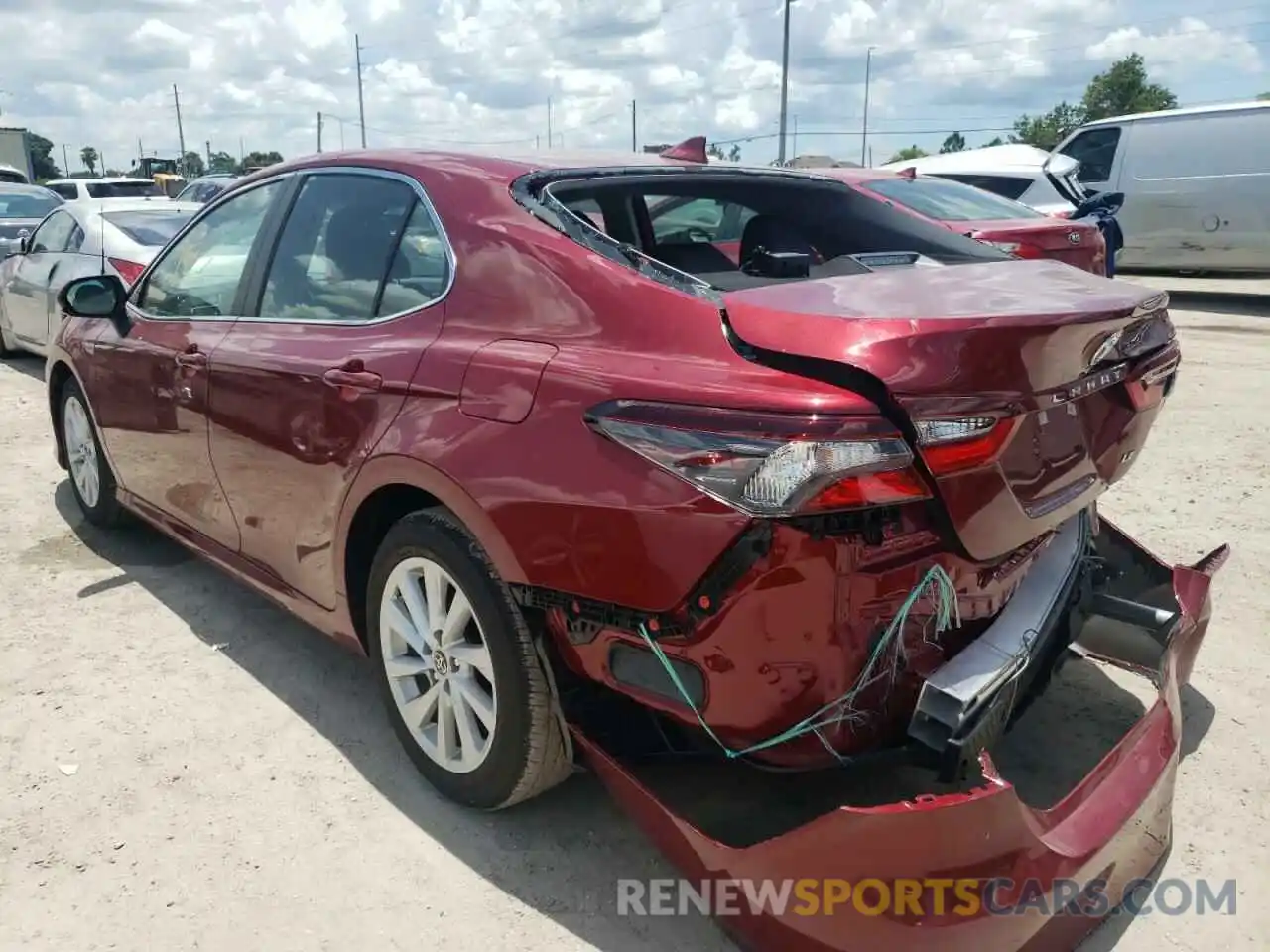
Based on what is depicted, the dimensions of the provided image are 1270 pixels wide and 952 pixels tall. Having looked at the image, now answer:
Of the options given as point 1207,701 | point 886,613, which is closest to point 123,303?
point 886,613

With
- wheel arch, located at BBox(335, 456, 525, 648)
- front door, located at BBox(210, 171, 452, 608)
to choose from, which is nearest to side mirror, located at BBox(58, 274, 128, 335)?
front door, located at BBox(210, 171, 452, 608)

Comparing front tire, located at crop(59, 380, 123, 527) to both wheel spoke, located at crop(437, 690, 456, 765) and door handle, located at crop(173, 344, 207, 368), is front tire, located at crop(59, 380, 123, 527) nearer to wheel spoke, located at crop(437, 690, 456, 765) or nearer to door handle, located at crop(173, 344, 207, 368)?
door handle, located at crop(173, 344, 207, 368)

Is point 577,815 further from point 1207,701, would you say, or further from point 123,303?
point 123,303

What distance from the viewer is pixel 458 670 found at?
8.50 ft

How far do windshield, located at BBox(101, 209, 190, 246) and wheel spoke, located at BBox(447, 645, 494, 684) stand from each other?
6281 millimetres

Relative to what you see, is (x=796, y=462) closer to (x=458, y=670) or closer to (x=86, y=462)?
(x=458, y=670)

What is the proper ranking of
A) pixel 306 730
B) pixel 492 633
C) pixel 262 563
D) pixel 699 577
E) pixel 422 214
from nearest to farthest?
pixel 699 577
pixel 492 633
pixel 422 214
pixel 306 730
pixel 262 563

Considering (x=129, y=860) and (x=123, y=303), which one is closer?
(x=129, y=860)

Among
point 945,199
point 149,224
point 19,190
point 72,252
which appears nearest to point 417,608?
point 149,224

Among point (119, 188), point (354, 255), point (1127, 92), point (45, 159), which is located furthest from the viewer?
point (45, 159)

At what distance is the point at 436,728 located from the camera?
274cm

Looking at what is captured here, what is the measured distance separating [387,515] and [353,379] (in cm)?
39

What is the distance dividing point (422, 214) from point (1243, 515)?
13.4 feet

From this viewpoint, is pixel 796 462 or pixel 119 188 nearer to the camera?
pixel 796 462
